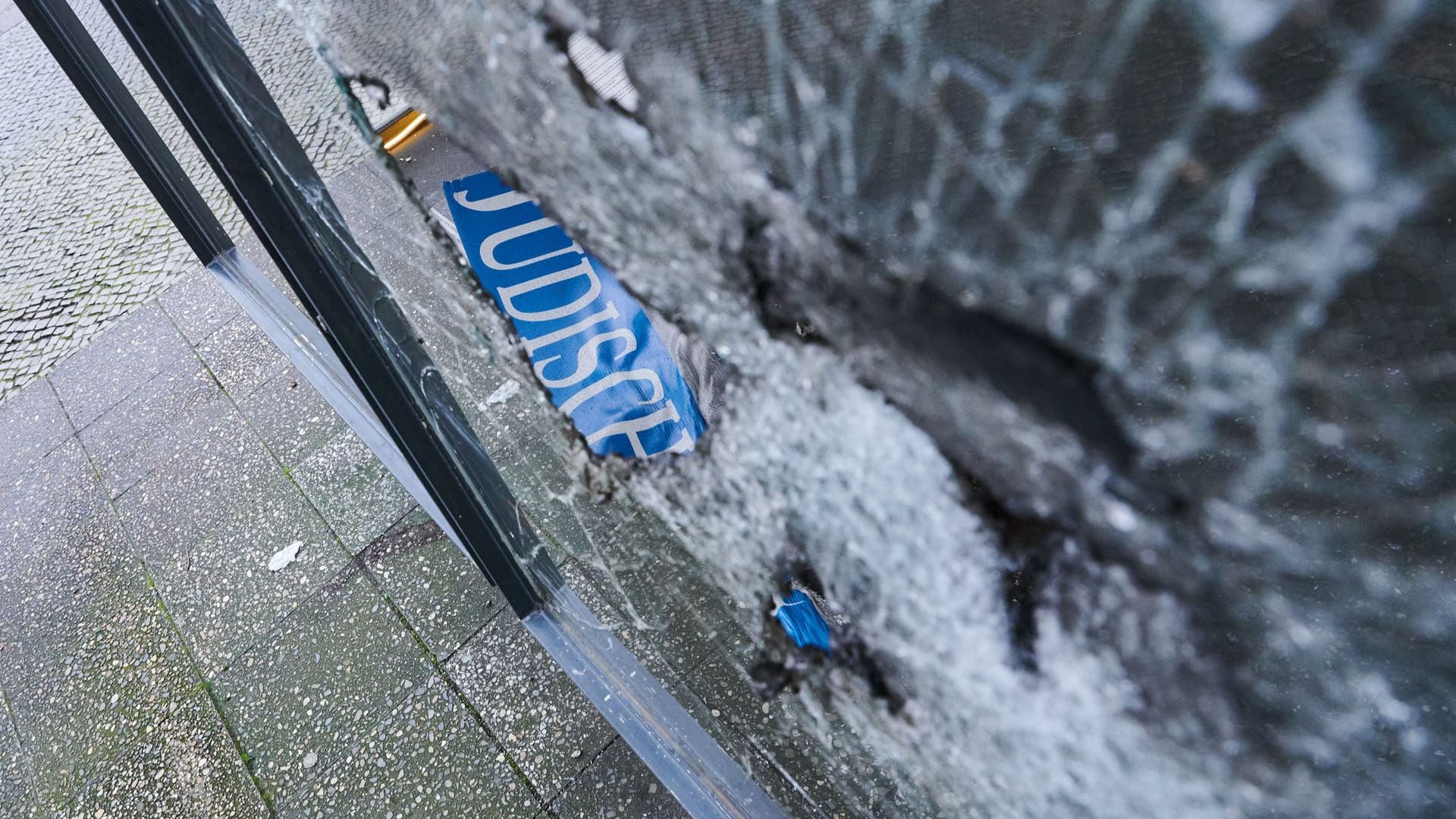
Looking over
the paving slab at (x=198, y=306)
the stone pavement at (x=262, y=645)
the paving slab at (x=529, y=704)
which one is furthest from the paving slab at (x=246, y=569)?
the paving slab at (x=198, y=306)

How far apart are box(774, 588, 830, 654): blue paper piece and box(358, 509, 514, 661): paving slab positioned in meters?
1.83

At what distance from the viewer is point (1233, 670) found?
0.63 meters

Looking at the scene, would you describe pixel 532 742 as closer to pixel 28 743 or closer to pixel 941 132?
pixel 28 743

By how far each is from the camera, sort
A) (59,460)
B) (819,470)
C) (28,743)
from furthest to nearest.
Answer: (59,460) < (28,743) < (819,470)

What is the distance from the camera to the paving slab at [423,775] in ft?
8.36

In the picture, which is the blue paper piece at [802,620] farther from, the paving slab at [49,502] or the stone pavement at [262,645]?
the paving slab at [49,502]

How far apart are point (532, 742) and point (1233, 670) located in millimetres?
2326

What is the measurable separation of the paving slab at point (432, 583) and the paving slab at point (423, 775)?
0.75ft

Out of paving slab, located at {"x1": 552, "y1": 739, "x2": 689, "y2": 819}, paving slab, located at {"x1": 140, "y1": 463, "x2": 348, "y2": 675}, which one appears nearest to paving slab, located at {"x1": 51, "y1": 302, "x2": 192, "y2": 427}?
paving slab, located at {"x1": 140, "y1": 463, "x2": 348, "y2": 675}

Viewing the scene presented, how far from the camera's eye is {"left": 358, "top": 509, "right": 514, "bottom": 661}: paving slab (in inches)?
116

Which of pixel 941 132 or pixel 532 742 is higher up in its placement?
pixel 941 132

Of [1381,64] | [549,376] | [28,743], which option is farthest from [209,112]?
[28,743]

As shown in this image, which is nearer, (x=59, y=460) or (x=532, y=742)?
(x=532, y=742)

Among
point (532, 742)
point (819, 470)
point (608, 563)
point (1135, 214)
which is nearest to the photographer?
point (1135, 214)
